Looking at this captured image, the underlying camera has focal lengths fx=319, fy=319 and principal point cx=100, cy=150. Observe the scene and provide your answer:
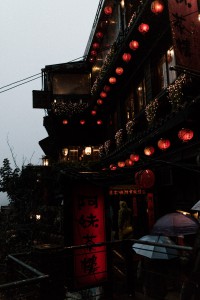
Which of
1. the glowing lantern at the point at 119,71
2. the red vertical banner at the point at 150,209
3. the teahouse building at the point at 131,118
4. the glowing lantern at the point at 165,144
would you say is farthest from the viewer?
the glowing lantern at the point at 119,71

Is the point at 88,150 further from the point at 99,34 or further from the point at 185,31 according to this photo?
the point at 185,31

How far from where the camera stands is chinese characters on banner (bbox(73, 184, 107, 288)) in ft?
28.5

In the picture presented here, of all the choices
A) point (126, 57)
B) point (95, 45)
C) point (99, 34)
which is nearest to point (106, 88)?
point (126, 57)

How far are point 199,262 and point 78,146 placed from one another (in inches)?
1085

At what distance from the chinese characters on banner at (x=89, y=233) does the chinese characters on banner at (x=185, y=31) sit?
4566mm

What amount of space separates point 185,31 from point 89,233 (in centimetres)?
668

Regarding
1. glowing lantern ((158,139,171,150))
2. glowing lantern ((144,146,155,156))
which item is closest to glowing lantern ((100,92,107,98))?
glowing lantern ((144,146,155,156))

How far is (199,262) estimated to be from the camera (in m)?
3.01

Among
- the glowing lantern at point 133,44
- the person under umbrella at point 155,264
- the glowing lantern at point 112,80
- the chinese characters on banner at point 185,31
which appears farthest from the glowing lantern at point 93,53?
the person under umbrella at point 155,264

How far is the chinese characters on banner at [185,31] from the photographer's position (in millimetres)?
9266

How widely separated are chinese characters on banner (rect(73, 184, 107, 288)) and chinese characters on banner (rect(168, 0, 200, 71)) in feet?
15.0

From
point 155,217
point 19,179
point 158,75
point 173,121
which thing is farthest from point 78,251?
point 19,179

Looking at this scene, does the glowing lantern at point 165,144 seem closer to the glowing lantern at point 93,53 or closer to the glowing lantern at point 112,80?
the glowing lantern at point 112,80

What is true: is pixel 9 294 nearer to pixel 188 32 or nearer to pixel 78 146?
pixel 188 32
